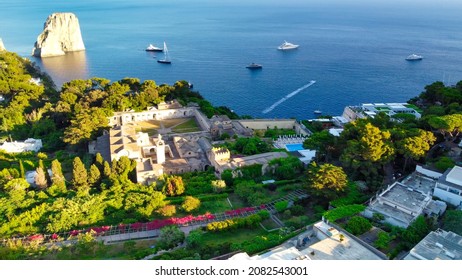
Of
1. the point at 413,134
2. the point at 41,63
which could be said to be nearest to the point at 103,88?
the point at 413,134

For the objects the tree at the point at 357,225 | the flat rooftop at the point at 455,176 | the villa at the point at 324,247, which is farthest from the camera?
the flat rooftop at the point at 455,176

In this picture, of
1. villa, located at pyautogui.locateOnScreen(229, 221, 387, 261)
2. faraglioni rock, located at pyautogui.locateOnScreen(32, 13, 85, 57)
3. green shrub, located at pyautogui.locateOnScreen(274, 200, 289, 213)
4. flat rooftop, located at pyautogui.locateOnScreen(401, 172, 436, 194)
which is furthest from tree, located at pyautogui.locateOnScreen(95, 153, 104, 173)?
faraglioni rock, located at pyautogui.locateOnScreen(32, 13, 85, 57)

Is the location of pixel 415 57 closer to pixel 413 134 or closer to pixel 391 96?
pixel 391 96

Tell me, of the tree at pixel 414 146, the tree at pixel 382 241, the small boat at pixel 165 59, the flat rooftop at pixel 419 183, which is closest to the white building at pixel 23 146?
the tree at pixel 382 241

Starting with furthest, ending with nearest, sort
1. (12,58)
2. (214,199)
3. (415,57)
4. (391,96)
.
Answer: (415,57) → (391,96) → (12,58) → (214,199)

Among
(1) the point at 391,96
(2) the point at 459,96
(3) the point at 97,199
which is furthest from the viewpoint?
(1) the point at 391,96

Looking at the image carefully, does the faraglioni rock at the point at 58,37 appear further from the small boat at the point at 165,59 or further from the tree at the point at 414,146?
the tree at the point at 414,146
